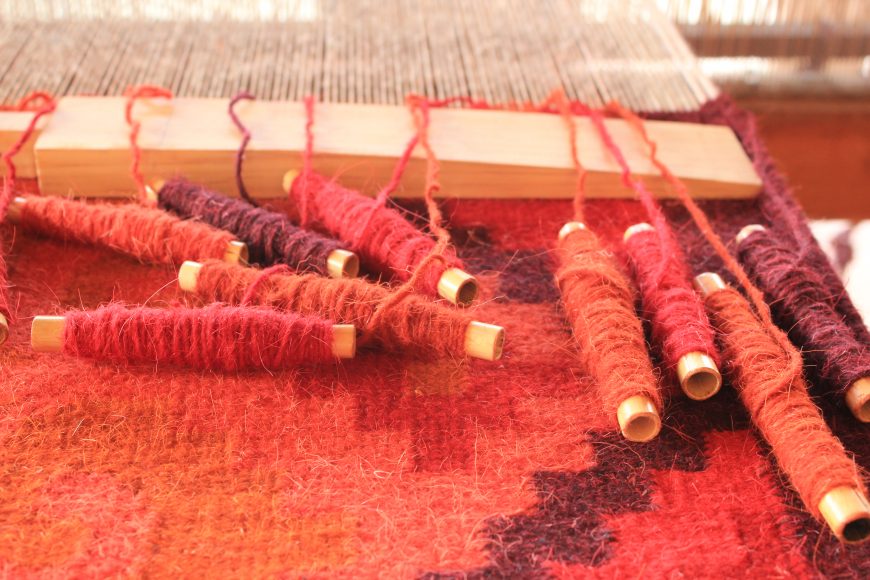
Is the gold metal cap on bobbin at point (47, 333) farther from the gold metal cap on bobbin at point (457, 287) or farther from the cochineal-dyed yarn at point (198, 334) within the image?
the gold metal cap on bobbin at point (457, 287)

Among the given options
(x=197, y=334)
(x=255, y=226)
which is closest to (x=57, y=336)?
(x=197, y=334)

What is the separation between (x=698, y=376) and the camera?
2.85ft

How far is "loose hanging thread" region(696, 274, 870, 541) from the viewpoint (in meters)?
0.72

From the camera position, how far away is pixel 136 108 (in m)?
1.23

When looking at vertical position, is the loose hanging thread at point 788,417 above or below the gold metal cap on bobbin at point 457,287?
below

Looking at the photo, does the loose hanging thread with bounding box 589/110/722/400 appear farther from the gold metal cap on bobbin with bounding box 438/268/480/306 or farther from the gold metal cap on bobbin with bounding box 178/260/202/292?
the gold metal cap on bobbin with bounding box 178/260/202/292

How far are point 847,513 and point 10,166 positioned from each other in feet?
3.22

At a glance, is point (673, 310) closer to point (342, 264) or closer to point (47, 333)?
point (342, 264)

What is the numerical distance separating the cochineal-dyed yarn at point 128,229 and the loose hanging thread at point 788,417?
1.74 ft

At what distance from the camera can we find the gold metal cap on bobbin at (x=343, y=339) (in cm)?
89

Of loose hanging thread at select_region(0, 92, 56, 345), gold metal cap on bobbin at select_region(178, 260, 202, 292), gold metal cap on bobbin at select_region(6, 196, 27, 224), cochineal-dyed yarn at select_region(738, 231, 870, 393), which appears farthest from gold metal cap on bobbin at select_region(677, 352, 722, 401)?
gold metal cap on bobbin at select_region(6, 196, 27, 224)

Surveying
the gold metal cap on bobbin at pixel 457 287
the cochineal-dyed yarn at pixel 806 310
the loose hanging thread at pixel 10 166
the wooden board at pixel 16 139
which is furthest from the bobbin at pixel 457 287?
the wooden board at pixel 16 139

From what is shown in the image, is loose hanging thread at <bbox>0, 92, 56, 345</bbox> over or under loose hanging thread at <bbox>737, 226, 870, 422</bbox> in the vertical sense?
over

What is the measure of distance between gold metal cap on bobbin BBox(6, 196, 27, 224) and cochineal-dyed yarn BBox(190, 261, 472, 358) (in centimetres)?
29
